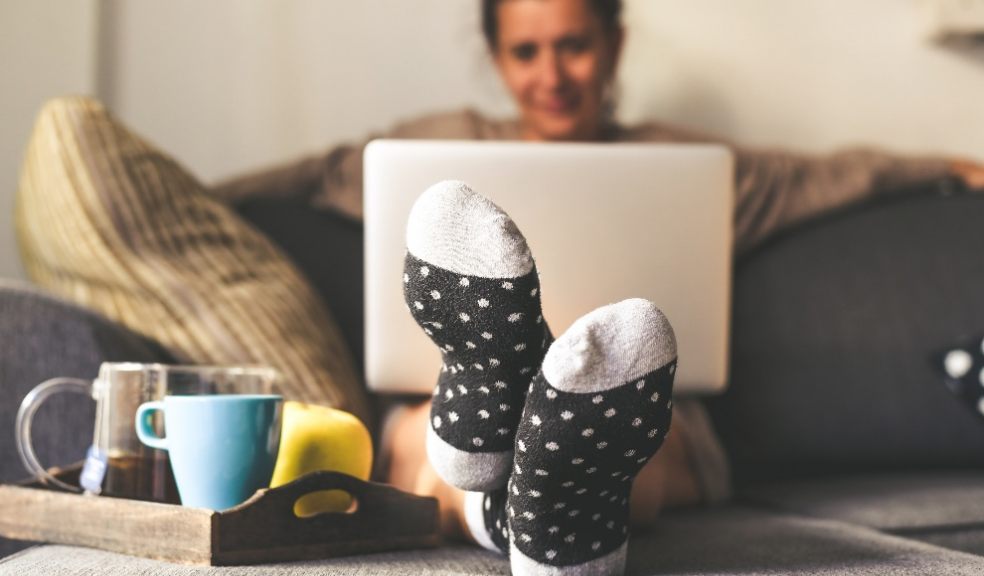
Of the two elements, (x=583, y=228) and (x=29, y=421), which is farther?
(x=583, y=228)

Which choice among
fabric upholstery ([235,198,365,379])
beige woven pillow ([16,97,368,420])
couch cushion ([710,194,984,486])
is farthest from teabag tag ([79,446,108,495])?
couch cushion ([710,194,984,486])

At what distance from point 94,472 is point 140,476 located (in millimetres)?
45

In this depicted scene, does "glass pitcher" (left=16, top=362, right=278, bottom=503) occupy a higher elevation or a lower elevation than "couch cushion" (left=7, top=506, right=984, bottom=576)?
higher

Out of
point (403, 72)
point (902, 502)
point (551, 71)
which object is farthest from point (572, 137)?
point (902, 502)

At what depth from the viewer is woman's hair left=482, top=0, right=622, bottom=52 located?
170cm

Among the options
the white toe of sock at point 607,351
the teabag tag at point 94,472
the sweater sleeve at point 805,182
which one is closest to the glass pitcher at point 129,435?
the teabag tag at point 94,472

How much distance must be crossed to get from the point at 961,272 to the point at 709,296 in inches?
25.4

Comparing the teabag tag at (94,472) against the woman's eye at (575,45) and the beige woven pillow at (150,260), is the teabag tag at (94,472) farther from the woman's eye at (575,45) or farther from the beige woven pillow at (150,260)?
the woman's eye at (575,45)

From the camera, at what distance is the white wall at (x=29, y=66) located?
5.22 feet

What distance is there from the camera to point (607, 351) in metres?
0.64

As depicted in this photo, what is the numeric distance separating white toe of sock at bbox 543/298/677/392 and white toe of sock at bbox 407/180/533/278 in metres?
0.07

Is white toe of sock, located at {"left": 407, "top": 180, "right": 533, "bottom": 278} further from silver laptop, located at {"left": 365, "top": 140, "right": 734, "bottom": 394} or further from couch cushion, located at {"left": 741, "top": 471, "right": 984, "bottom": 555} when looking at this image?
couch cushion, located at {"left": 741, "top": 471, "right": 984, "bottom": 555}

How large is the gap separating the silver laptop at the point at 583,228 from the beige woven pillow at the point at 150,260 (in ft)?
0.59

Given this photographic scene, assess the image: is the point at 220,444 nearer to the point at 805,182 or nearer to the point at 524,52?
the point at 524,52
